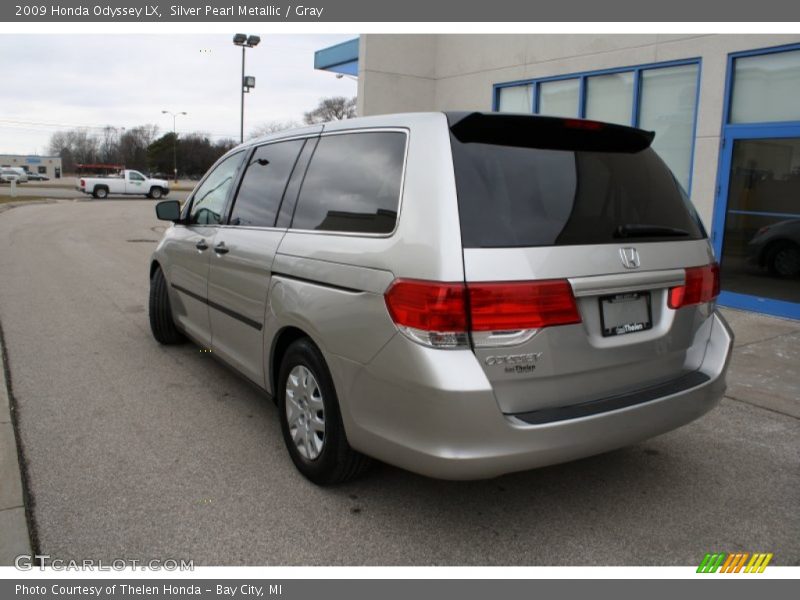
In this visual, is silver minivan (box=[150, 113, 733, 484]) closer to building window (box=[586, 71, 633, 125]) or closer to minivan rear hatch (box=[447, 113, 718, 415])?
minivan rear hatch (box=[447, 113, 718, 415])

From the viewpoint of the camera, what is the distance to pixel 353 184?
3426 mm

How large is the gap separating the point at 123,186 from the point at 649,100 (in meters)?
38.1

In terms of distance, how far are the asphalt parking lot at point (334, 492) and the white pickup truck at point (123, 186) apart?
38114 mm

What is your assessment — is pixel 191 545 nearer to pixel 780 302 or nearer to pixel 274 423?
pixel 274 423

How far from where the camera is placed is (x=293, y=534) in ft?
10.1

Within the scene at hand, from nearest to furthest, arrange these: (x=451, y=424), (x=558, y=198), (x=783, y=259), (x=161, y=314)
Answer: (x=451, y=424), (x=558, y=198), (x=161, y=314), (x=783, y=259)

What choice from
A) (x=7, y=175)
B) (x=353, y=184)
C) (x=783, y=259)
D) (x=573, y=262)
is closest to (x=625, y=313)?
(x=573, y=262)

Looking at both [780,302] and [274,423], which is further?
[780,302]

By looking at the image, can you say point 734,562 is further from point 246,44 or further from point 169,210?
point 246,44

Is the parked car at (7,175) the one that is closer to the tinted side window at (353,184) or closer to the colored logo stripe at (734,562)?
the tinted side window at (353,184)

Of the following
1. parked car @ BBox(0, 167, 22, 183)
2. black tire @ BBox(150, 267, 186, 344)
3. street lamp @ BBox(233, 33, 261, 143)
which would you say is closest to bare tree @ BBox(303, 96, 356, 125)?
parked car @ BBox(0, 167, 22, 183)
